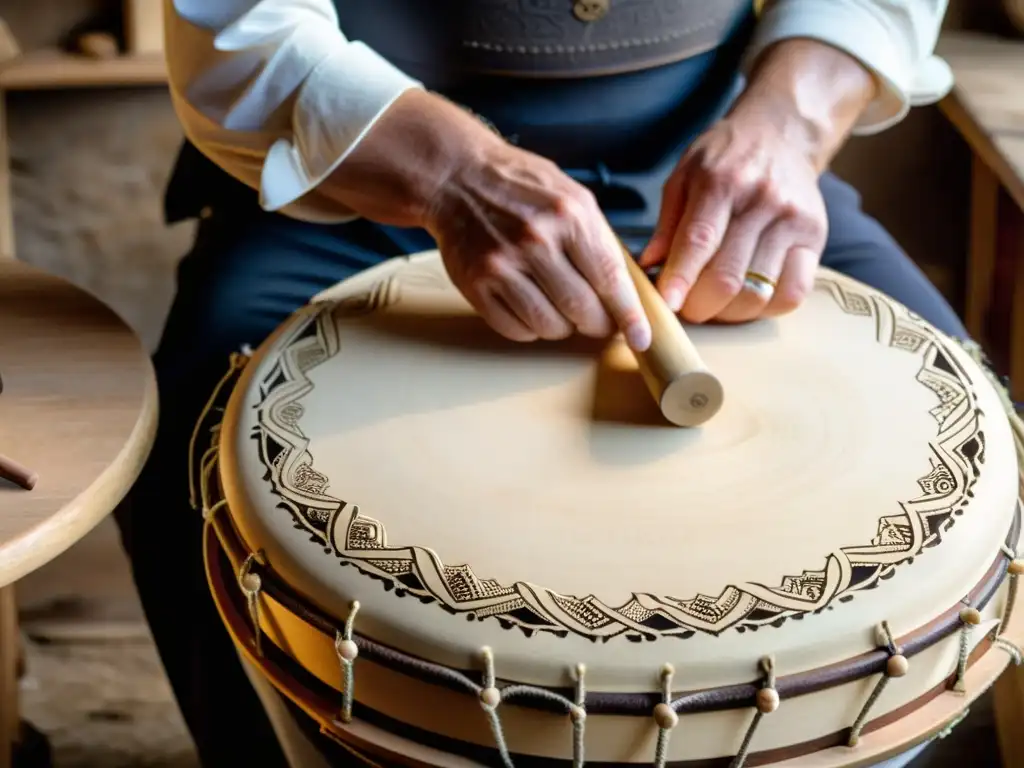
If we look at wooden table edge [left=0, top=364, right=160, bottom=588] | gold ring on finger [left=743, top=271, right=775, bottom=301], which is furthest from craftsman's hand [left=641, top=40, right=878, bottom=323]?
wooden table edge [left=0, top=364, right=160, bottom=588]

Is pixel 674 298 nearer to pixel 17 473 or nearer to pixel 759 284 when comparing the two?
pixel 759 284

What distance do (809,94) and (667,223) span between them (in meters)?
0.17

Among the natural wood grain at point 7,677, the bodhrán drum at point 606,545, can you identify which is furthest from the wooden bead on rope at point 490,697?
the natural wood grain at point 7,677

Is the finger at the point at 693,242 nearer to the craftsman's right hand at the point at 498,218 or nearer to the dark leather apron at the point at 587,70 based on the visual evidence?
the craftsman's right hand at the point at 498,218

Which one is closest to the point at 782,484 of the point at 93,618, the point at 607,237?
the point at 607,237

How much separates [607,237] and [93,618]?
1.06 metres

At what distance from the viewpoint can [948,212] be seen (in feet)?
5.55

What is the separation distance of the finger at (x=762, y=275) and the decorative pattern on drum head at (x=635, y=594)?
0.11m

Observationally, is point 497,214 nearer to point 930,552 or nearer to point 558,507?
point 558,507

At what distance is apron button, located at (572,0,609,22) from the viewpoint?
88cm

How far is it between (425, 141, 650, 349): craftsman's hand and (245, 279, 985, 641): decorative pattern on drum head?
0.14 metres

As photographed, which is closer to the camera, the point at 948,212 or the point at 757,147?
the point at 757,147

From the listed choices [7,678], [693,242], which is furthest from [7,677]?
[693,242]

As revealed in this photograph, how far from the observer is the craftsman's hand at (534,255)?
724 millimetres
